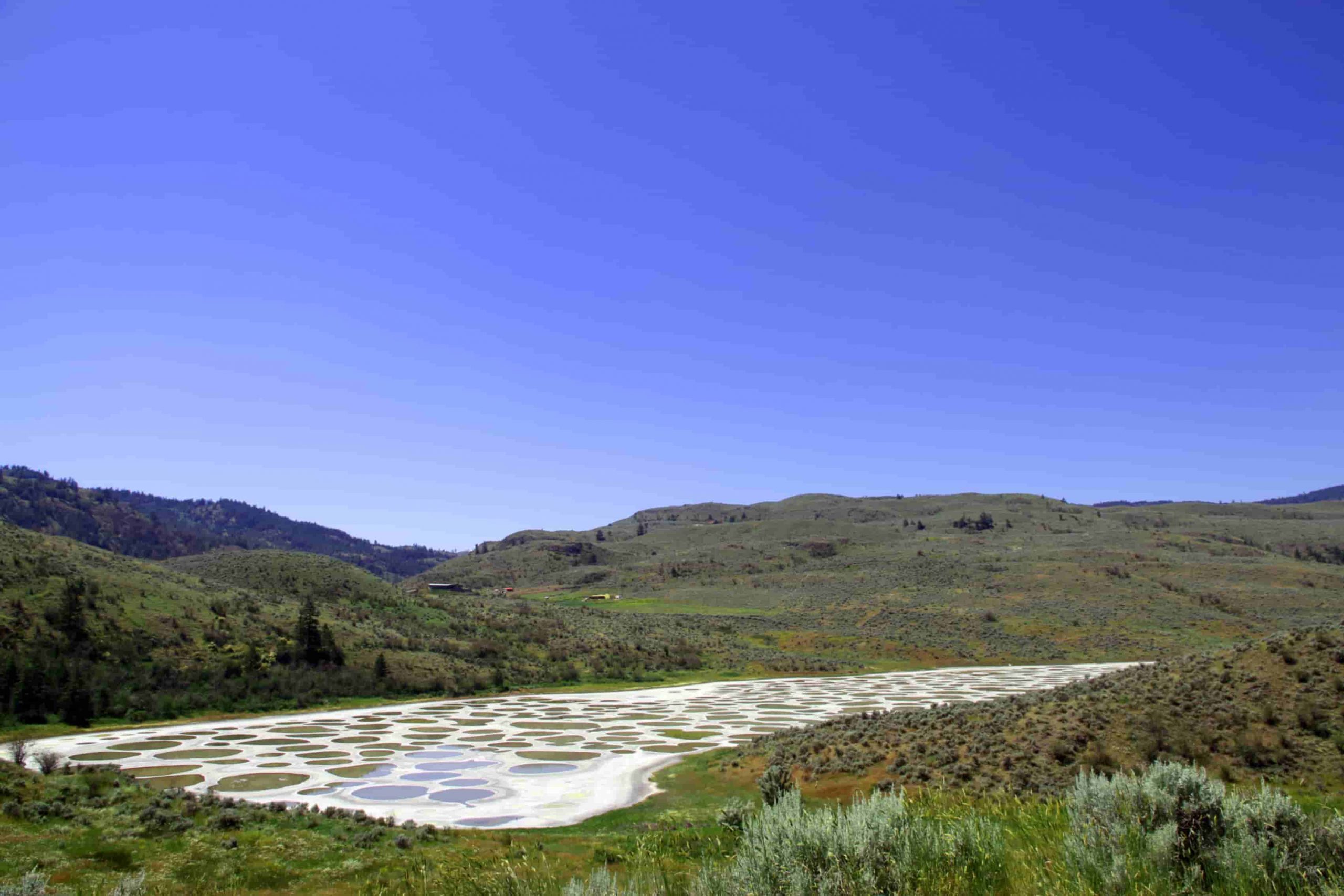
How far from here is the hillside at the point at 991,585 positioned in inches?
3300

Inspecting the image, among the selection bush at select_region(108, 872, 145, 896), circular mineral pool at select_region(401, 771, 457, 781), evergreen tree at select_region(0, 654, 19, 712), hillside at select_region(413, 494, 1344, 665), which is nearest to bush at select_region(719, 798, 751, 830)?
bush at select_region(108, 872, 145, 896)

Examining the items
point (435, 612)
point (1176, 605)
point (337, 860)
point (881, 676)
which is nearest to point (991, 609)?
point (1176, 605)

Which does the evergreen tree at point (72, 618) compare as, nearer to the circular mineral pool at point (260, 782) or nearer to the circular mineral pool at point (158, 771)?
the circular mineral pool at point (158, 771)

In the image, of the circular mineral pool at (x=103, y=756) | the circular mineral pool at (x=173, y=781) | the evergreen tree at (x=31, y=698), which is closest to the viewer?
the circular mineral pool at (x=173, y=781)

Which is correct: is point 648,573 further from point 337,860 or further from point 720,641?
point 337,860

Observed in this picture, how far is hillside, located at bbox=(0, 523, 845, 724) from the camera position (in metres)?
44.3

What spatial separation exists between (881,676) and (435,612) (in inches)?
1818

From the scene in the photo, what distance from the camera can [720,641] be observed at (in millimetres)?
84000

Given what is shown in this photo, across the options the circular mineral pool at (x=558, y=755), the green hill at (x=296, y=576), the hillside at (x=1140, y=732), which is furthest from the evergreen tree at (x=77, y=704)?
the hillside at (x=1140, y=732)

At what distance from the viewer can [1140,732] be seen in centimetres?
2297

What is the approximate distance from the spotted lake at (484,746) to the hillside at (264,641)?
4996 mm

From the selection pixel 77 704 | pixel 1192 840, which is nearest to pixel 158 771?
pixel 77 704

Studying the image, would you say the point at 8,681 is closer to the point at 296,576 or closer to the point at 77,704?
the point at 77,704

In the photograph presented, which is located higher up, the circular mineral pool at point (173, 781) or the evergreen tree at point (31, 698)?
the evergreen tree at point (31, 698)
